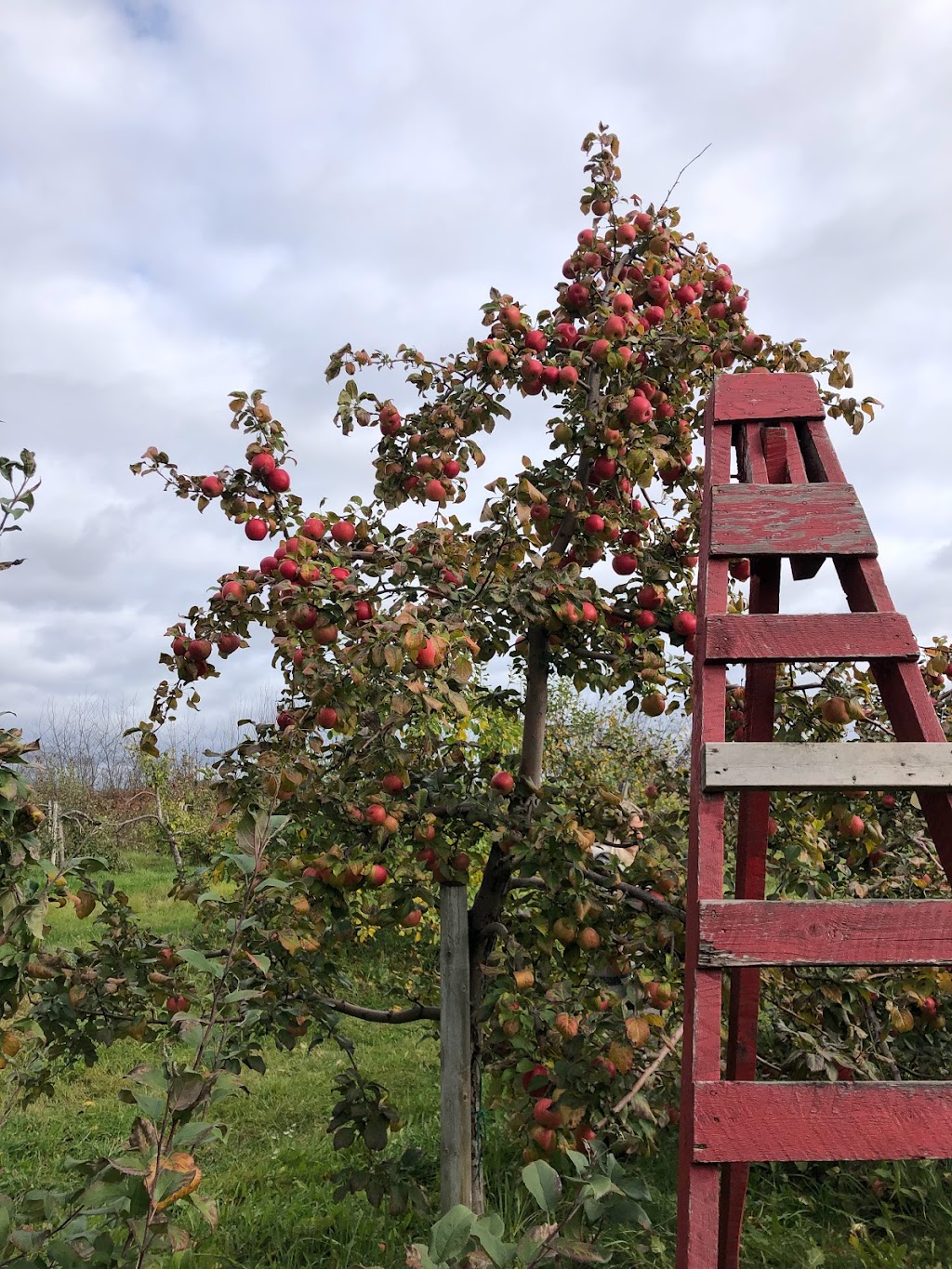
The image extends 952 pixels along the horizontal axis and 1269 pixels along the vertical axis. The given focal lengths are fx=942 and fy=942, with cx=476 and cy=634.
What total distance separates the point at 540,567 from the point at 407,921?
3.59 feet

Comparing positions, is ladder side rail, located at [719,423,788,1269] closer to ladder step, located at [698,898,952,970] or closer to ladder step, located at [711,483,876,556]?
ladder step, located at [711,483,876,556]

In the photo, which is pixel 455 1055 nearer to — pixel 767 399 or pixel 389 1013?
pixel 389 1013

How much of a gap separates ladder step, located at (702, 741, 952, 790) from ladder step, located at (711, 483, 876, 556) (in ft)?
1.49

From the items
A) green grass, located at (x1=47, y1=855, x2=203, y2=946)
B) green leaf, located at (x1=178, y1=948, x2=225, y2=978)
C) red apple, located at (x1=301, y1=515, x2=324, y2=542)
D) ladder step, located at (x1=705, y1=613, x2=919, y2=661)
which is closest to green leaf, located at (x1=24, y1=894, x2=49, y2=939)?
green leaf, located at (x1=178, y1=948, x2=225, y2=978)

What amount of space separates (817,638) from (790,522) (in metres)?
0.32

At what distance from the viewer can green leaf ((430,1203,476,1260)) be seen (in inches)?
40.4

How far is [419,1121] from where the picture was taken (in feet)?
14.2

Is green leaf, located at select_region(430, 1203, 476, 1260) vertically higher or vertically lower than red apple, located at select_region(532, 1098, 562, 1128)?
higher

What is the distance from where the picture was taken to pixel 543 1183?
1100 mm

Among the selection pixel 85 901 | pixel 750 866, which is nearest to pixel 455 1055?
pixel 750 866

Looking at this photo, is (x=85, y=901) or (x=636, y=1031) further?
(x=636, y=1031)

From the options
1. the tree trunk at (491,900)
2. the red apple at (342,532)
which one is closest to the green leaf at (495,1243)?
the tree trunk at (491,900)

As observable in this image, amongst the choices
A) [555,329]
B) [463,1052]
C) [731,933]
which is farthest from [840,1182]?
[555,329]

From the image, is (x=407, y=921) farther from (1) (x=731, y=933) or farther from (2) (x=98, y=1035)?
(1) (x=731, y=933)
